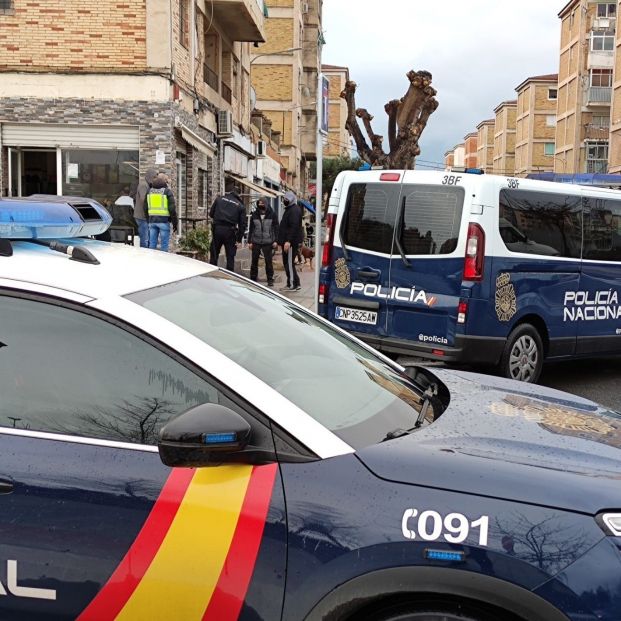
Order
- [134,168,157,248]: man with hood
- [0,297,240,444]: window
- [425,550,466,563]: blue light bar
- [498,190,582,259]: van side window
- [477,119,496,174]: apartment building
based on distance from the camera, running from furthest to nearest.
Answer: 1. [477,119,496,174]: apartment building
2. [134,168,157,248]: man with hood
3. [498,190,582,259]: van side window
4. [0,297,240,444]: window
5. [425,550,466,563]: blue light bar

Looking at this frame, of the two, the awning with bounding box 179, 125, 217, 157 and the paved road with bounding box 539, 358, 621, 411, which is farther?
the awning with bounding box 179, 125, 217, 157

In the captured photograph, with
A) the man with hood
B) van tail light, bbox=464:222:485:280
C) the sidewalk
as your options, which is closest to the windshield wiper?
van tail light, bbox=464:222:485:280

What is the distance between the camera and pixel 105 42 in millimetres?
16094

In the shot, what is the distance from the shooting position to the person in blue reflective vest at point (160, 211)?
1403 cm

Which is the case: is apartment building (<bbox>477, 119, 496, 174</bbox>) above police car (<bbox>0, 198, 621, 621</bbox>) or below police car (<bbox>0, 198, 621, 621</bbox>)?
above

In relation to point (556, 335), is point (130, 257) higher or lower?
higher

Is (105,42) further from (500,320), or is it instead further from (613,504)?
(613,504)

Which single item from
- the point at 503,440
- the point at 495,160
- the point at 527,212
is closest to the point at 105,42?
the point at 527,212

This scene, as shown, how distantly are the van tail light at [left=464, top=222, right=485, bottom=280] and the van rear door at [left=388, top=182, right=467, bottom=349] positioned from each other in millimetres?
68

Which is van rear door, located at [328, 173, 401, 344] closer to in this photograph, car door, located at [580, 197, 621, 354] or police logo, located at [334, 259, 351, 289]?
police logo, located at [334, 259, 351, 289]

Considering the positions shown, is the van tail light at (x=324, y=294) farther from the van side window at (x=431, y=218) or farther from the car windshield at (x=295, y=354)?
the car windshield at (x=295, y=354)

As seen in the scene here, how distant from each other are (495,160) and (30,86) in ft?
407

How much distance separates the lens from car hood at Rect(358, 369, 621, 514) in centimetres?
220

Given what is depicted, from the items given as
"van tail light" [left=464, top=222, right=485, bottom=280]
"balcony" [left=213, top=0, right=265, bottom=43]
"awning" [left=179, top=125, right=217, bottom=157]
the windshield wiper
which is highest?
"balcony" [left=213, top=0, right=265, bottom=43]
